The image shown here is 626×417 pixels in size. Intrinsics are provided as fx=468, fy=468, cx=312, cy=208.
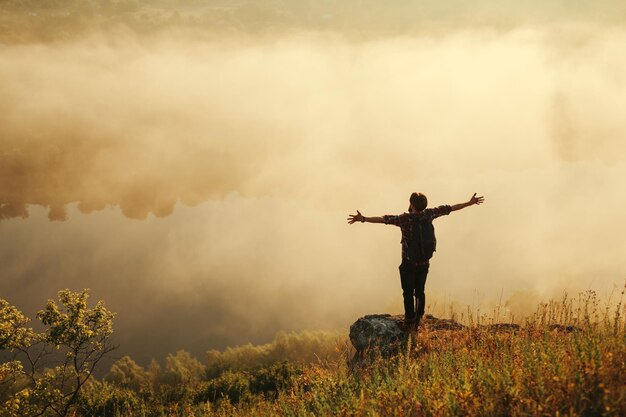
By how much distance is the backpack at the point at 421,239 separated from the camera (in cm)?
1001

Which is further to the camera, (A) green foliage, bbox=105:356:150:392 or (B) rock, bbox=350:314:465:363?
(A) green foliage, bbox=105:356:150:392

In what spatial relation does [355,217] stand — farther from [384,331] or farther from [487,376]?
[487,376]

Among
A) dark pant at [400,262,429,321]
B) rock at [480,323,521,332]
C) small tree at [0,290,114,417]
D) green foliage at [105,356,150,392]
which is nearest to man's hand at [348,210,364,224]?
dark pant at [400,262,429,321]

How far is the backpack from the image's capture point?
10.0m

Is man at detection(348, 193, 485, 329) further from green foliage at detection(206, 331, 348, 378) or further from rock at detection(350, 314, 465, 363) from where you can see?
green foliage at detection(206, 331, 348, 378)

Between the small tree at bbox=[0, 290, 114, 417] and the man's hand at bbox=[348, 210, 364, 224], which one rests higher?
the man's hand at bbox=[348, 210, 364, 224]

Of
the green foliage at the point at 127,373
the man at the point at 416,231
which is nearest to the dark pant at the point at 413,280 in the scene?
the man at the point at 416,231

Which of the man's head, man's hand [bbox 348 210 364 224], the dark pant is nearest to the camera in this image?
man's hand [bbox 348 210 364 224]

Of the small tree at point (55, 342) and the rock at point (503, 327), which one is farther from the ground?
the rock at point (503, 327)

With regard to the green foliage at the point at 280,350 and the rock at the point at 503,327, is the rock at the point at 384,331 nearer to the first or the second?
the rock at the point at 503,327

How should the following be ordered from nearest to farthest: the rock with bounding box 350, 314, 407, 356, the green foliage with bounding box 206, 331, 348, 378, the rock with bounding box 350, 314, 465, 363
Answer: the rock with bounding box 350, 314, 465, 363 → the rock with bounding box 350, 314, 407, 356 → the green foliage with bounding box 206, 331, 348, 378

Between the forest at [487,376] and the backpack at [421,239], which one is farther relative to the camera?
the backpack at [421,239]

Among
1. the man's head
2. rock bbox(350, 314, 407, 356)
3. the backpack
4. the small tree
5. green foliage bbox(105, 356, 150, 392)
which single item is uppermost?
the man's head

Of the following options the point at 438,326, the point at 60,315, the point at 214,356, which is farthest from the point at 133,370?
the point at 438,326
